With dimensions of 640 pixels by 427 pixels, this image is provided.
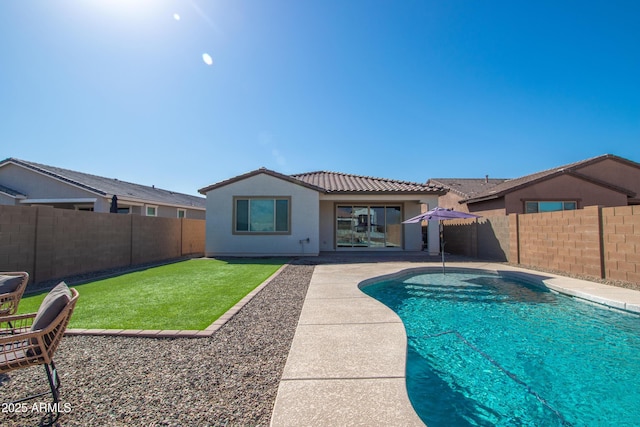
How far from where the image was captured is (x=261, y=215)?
1595 centimetres

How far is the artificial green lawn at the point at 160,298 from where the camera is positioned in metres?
5.23

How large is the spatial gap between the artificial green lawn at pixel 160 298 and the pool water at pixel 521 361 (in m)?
3.75

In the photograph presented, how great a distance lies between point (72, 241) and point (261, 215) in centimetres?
795

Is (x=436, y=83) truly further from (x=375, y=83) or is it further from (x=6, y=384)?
(x=6, y=384)

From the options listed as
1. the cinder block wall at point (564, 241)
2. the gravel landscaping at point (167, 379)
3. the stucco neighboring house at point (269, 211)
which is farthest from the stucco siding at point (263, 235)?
the gravel landscaping at point (167, 379)

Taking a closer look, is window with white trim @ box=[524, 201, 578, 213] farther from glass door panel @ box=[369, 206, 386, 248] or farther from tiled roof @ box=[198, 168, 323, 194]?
tiled roof @ box=[198, 168, 323, 194]

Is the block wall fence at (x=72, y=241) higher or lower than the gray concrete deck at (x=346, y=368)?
higher

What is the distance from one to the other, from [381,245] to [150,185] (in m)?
24.7

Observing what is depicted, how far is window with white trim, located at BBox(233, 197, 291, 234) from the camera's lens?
15.8 metres

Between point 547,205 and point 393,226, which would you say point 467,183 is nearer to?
point 547,205

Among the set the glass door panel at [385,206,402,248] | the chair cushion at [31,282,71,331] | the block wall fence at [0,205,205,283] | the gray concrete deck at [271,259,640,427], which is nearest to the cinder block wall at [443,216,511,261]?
the glass door panel at [385,206,402,248]

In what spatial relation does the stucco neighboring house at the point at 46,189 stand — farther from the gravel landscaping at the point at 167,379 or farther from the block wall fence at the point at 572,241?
the block wall fence at the point at 572,241

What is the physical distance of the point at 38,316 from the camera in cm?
280

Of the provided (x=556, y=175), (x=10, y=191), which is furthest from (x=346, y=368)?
(x=10, y=191)
